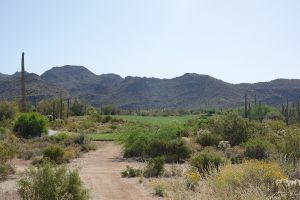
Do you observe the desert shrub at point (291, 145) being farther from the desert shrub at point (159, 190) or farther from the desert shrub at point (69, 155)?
the desert shrub at point (69, 155)

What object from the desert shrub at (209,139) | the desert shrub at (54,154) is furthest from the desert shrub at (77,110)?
the desert shrub at (54,154)

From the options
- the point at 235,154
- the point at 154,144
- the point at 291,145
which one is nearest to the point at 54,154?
the point at 154,144

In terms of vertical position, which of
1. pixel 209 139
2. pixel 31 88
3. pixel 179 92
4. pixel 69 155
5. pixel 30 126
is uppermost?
pixel 179 92

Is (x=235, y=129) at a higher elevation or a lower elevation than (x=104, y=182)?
higher

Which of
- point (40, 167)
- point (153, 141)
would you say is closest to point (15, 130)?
point (153, 141)

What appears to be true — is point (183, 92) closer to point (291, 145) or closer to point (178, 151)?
point (178, 151)

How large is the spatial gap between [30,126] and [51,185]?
32.2 m

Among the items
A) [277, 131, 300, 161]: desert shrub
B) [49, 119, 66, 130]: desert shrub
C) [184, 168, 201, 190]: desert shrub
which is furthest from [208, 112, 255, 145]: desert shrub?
[49, 119, 66, 130]: desert shrub

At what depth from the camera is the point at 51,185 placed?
46.0 feet

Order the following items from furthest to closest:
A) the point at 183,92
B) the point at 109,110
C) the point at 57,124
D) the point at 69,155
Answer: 1. the point at 183,92
2. the point at 109,110
3. the point at 57,124
4. the point at 69,155

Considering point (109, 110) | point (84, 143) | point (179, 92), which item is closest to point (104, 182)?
point (84, 143)

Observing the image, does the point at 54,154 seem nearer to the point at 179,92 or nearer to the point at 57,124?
the point at 57,124

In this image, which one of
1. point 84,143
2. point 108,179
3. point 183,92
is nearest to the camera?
point 108,179

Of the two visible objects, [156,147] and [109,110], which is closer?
[156,147]
